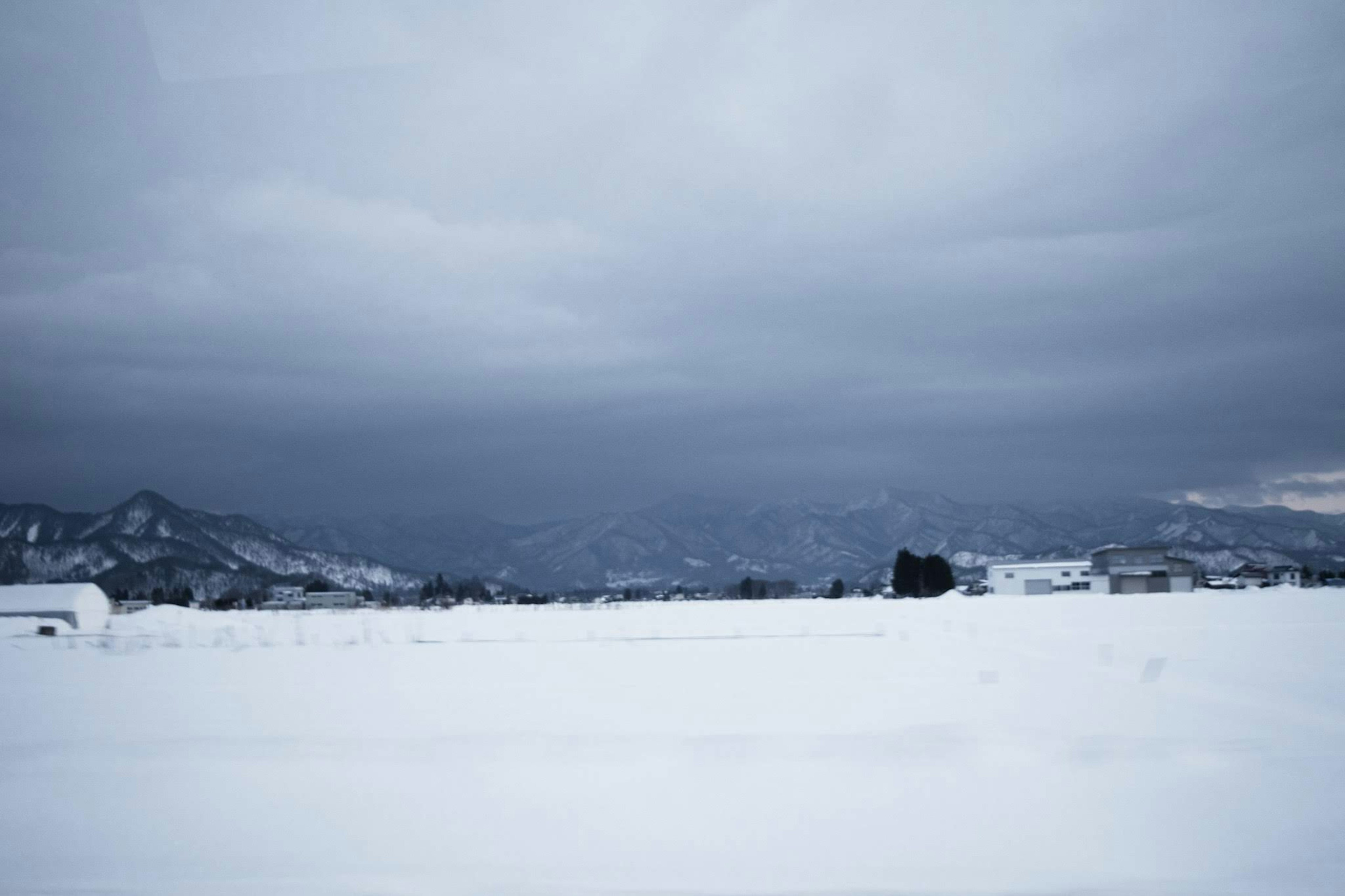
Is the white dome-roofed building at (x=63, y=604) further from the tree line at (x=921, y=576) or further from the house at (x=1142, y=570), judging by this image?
the house at (x=1142, y=570)

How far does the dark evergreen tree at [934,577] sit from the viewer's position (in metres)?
83.3

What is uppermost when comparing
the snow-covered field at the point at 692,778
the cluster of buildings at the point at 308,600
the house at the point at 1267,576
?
the snow-covered field at the point at 692,778

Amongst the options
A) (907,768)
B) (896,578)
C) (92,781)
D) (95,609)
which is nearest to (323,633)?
(95,609)

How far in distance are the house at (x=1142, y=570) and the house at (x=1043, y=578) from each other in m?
0.94

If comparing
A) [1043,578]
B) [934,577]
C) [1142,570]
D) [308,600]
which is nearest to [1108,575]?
[1142,570]

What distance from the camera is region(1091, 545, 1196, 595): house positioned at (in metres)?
74.5

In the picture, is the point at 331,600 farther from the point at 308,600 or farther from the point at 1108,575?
the point at 1108,575

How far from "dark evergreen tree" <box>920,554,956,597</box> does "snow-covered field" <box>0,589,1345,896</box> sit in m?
64.0

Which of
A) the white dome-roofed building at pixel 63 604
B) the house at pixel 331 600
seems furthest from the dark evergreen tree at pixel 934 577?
the white dome-roofed building at pixel 63 604

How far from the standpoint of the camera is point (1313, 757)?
9758 mm

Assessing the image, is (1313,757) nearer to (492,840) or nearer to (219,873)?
(492,840)

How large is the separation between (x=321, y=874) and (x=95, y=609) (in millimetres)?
52115

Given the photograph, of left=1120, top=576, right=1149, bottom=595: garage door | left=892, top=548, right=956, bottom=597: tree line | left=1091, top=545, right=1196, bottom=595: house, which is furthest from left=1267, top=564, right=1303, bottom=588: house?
left=892, top=548, right=956, bottom=597: tree line

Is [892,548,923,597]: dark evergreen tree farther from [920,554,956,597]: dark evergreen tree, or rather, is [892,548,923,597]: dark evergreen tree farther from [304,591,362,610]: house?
[304,591,362,610]: house
